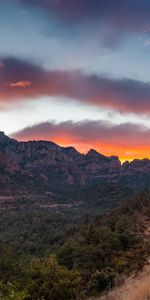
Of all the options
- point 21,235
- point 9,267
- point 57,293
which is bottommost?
point 21,235

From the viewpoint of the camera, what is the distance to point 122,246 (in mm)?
41375

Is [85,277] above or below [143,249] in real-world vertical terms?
below

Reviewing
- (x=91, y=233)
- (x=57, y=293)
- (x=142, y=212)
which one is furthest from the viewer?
(x=142, y=212)

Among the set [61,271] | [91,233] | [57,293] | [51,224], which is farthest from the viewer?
[51,224]

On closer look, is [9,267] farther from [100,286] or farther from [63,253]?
[100,286]

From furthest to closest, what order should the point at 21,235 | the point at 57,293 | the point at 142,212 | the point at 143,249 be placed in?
the point at 21,235, the point at 142,212, the point at 143,249, the point at 57,293

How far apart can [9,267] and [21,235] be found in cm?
10189

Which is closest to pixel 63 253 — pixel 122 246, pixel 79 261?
pixel 79 261

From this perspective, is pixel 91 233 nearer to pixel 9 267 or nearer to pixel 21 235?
pixel 9 267

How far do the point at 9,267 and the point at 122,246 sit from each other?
41.2 feet

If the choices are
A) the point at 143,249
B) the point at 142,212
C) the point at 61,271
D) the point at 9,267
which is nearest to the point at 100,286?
the point at 61,271

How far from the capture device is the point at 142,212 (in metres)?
69.8

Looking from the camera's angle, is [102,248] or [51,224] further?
[51,224]

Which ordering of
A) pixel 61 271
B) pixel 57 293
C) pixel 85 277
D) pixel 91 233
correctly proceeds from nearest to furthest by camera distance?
pixel 57 293 → pixel 61 271 → pixel 85 277 → pixel 91 233
